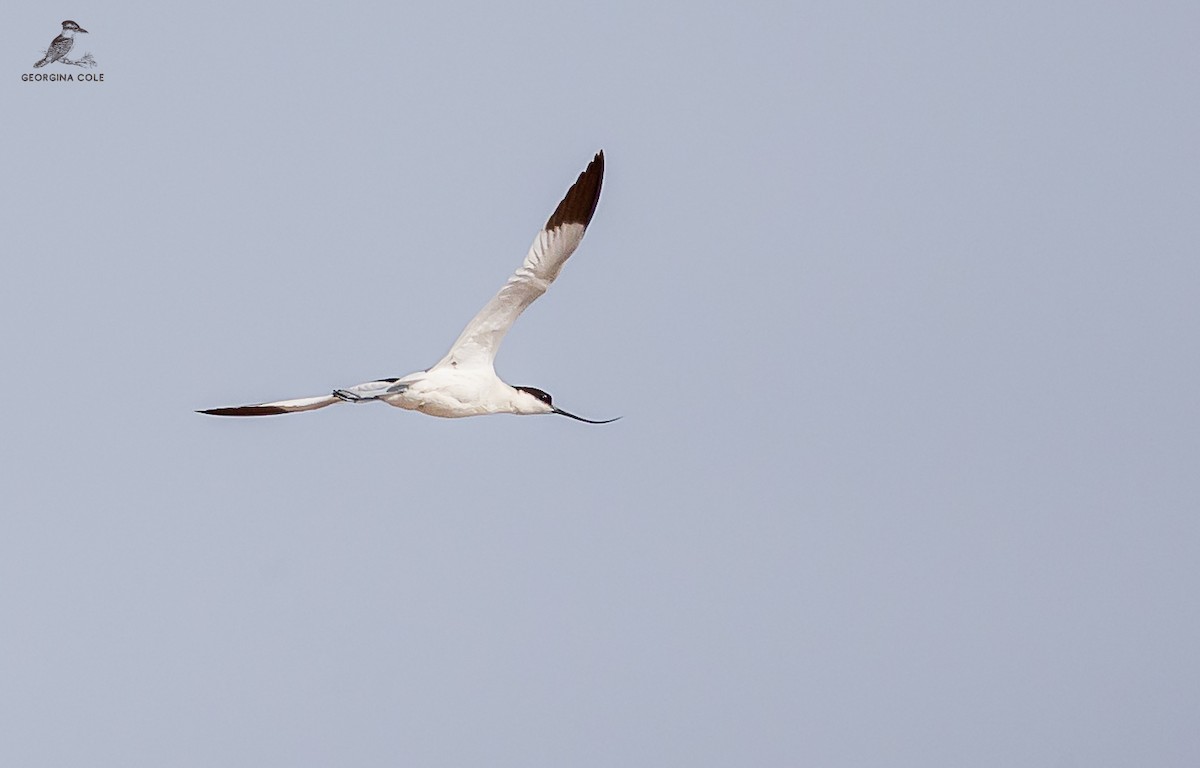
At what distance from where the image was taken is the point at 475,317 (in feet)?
89.9

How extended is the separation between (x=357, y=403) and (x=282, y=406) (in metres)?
1.22

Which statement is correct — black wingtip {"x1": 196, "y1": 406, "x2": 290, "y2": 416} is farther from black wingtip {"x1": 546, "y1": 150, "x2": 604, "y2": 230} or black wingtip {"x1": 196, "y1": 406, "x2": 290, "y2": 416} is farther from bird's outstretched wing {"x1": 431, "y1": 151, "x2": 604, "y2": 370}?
black wingtip {"x1": 546, "y1": 150, "x2": 604, "y2": 230}

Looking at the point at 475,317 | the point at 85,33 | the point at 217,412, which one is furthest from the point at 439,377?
the point at 85,33

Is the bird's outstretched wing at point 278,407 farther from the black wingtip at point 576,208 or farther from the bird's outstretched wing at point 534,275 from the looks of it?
the black wingtip at point 576,208

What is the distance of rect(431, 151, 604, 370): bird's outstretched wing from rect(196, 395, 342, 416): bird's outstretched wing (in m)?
1.74

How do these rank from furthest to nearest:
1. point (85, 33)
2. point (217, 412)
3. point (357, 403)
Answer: point (85, 33)
point (217, 412)
point (357, 403)

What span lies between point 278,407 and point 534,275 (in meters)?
3.47

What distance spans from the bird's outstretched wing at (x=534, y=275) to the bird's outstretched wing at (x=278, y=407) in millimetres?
1743

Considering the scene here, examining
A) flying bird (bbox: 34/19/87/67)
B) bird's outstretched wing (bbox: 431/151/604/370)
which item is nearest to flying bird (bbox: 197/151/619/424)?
bird's outstretched wing (bbox: 431/151/604/370)

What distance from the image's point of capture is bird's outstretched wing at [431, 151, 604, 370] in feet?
89.8

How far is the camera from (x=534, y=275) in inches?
1078

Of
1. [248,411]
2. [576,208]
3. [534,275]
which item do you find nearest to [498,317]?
[534,275]

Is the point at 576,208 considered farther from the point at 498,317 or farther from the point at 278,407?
the point at 278,407

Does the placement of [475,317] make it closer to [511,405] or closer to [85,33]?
[511,405]
